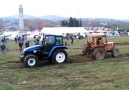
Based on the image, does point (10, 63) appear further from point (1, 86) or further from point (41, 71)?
point (1, 86)

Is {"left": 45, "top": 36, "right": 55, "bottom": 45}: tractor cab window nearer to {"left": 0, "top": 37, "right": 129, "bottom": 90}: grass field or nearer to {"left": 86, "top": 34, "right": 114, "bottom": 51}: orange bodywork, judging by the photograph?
{"left": 0, "top": 37, "right": 129, "bottom": 90}: grass field

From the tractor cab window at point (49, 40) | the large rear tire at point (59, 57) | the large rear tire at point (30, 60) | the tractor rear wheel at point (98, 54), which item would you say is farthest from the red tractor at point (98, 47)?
the large rear tire at point (30, 60)

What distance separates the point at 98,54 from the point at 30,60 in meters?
5.50

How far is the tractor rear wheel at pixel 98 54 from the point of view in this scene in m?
20.9

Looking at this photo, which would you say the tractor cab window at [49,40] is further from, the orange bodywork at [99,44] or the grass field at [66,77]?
the orange bodywork at [99,44]

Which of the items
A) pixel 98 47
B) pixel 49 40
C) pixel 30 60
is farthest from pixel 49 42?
pixel 98 47

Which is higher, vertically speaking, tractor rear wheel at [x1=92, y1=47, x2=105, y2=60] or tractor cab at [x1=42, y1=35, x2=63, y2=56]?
tractor cab at [x1=42, y1=35, x2=63, y2=56]

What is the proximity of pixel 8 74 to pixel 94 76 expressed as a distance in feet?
14.3

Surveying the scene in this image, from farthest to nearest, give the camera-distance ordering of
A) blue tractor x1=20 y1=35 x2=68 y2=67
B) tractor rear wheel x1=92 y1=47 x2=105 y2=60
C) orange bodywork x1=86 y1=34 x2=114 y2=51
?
orange bodywork x1=86 y1=34 x2=114 y2=51 → tractor rear wheel x1=92 y1=47 x2=105 y2=60 → blue tractor x1=20 y1=35 x2=68 y2=67

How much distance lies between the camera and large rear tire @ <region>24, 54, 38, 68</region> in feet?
57.3

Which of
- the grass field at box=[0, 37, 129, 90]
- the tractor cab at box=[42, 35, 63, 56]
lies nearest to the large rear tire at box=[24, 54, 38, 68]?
the grass field at box=[0, 37, 129, 90]

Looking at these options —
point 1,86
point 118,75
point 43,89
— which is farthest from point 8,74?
point 118,75

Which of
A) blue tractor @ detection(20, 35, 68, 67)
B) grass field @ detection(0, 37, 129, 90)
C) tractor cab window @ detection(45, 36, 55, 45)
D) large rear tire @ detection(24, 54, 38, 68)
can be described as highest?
tractor cab window @ detection(45, 36, 55, 45)

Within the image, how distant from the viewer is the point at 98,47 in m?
21.3
